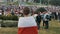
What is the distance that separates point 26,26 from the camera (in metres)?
6.90

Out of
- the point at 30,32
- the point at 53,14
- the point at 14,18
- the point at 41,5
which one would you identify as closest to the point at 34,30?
the point at 30,32

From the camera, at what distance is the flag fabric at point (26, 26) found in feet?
22.5

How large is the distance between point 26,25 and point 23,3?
95.5ft

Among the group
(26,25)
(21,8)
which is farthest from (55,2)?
(26,25)

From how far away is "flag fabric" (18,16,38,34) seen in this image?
22.5 feet

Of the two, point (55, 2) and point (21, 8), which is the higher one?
point (55, 2)

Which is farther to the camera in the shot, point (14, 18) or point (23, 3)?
point (23, 3)

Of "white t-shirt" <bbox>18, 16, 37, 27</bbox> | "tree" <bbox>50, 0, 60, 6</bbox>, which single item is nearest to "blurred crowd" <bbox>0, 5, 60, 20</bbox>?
"tree" <bbox>50, 0, 60, 6</bbox>

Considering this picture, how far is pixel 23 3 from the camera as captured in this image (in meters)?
35.9

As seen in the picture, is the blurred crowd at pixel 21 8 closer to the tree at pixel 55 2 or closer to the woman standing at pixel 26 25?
the tree at pixel 55 2

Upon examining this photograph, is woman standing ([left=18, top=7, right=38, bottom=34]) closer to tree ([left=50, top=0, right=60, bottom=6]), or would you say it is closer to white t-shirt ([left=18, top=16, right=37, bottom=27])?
white t-shirt ([left=18, top=16, right=37, bottom=27])

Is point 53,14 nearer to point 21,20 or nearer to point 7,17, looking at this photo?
point 7,17

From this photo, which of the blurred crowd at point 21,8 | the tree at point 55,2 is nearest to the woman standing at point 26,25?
the blurred crowd at point 21,8

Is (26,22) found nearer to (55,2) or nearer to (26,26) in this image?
(26,26)
